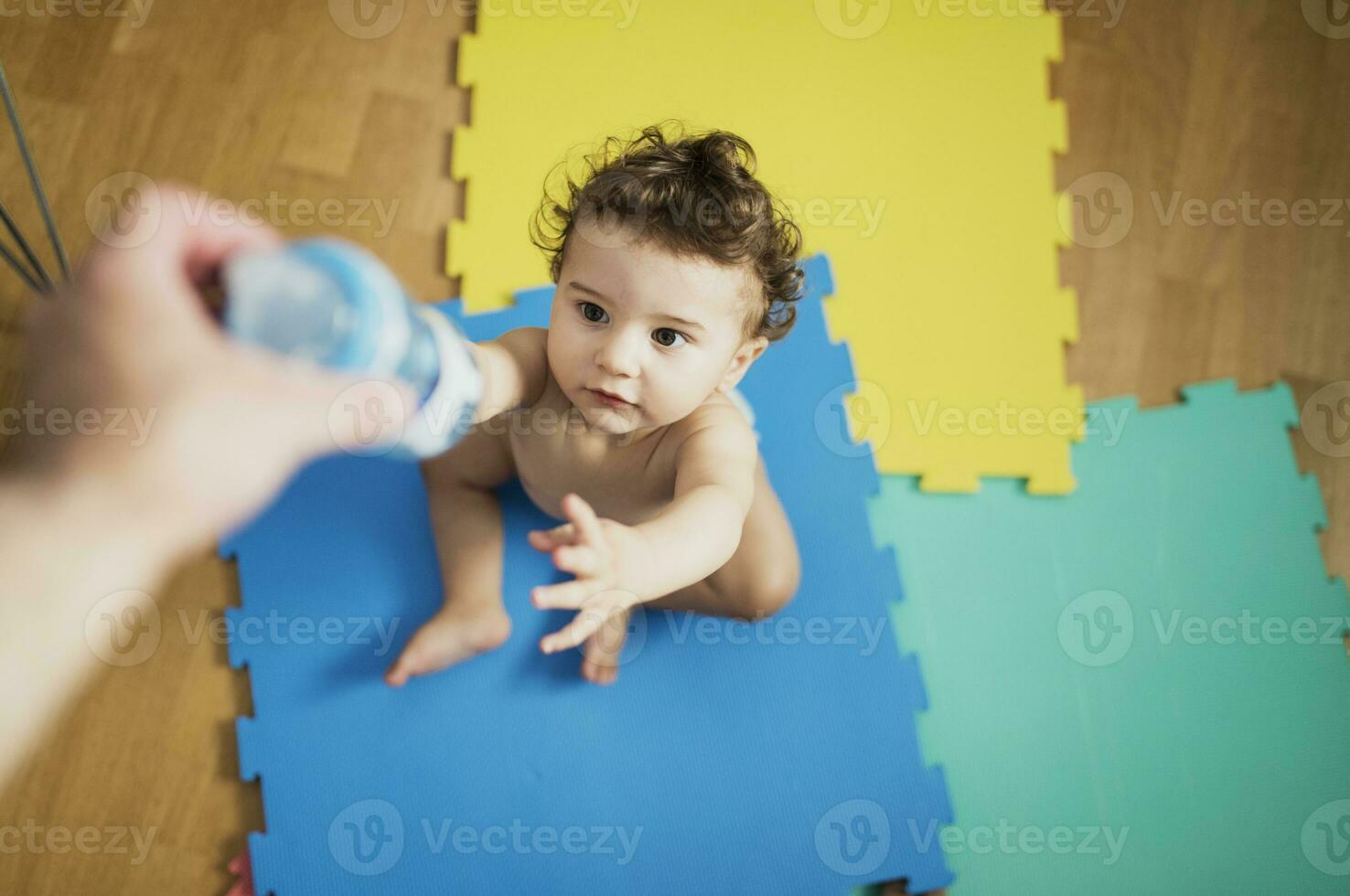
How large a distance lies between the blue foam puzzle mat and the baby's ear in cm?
31

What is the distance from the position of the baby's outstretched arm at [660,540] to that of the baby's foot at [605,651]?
0.26 metres

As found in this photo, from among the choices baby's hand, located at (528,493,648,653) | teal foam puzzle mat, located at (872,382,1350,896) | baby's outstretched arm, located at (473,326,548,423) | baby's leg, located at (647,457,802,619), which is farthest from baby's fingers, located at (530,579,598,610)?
teal foam puzzle mat, located at (872,382,1350,896)

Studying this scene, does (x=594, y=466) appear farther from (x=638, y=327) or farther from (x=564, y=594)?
(x=564, y=594)

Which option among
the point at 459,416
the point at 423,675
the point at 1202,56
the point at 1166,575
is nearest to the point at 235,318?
the point at 459,416

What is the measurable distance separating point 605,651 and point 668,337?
16.5 inches

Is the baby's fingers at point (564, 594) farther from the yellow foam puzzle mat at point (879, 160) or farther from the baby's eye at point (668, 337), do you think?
the yellow foam puzzle mat at point (879, 160)

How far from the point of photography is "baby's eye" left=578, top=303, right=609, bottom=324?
0.73m

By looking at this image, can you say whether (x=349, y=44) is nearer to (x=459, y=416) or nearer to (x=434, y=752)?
(x=459, y=416)

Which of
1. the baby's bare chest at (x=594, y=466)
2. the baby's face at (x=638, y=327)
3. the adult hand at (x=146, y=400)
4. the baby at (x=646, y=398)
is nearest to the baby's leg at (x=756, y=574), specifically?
the baby at (x=646, y=398)

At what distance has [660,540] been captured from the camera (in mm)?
651

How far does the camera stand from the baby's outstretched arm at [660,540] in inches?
21.1

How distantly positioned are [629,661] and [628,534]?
44 centimetres

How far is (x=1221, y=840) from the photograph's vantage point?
1.06 metres

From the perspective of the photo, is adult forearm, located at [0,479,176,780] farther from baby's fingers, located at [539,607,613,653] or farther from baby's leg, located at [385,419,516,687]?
baby's leg, located at [385,419,516,687]
